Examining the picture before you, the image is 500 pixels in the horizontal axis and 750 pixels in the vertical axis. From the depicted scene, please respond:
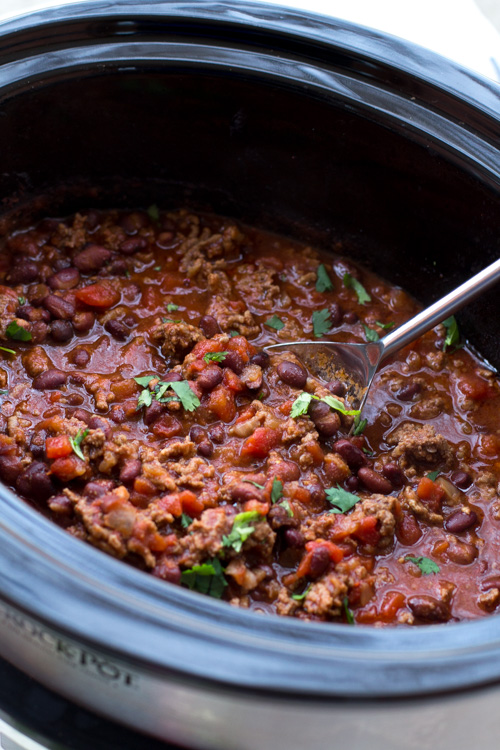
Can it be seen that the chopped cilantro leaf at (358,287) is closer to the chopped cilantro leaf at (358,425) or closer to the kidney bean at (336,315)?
the kidney bean at (336,315)

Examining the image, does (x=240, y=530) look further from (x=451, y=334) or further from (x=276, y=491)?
(x=451, y=334)

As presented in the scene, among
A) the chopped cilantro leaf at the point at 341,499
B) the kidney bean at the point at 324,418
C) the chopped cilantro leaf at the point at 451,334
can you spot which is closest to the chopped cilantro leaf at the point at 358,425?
the kidney bean at the point at 324,418

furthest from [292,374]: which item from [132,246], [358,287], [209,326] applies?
[132,246]

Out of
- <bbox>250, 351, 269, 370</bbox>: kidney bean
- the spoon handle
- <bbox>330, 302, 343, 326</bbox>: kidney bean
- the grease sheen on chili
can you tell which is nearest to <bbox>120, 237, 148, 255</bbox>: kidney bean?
the grease sheen on chili

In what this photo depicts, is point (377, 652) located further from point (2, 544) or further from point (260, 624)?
point (2, 544)

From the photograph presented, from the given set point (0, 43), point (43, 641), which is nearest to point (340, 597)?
point (43, 641)

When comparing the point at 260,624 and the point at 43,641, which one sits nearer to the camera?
the point at 260,624
